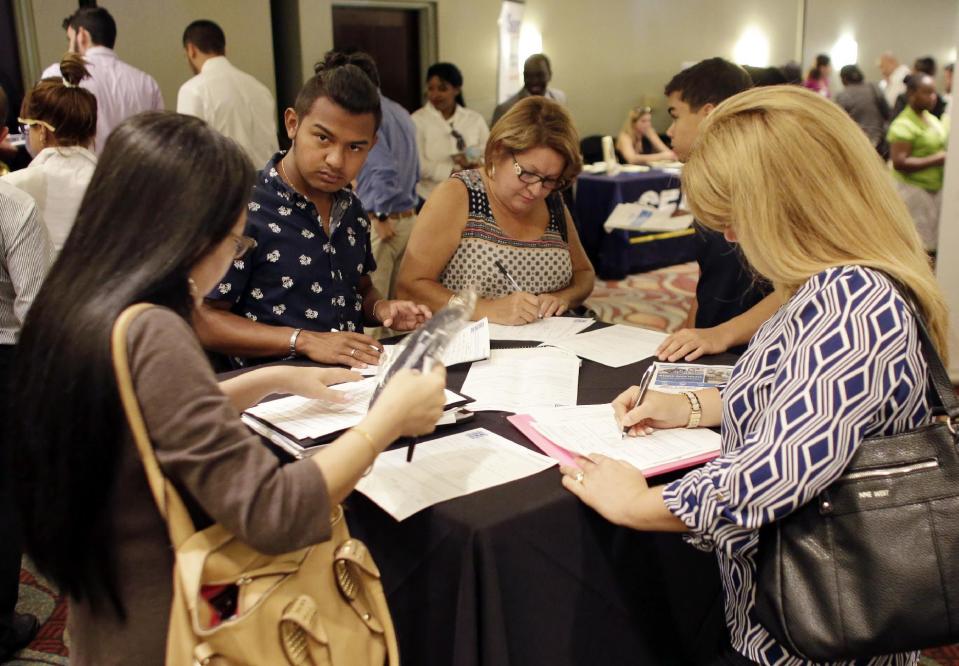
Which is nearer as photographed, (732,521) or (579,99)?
(732,521)

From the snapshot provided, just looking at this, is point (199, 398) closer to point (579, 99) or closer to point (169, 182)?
point (169, 182)

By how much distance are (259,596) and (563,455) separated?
605 mm

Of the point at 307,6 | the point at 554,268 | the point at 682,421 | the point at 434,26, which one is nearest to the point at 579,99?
the point at 434,26

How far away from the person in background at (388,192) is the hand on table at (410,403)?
3.13 m

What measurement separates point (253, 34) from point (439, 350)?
6.45m

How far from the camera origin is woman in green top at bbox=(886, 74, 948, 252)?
5.32 metres

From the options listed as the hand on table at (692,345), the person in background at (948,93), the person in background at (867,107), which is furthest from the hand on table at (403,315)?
the person in background at (867,107)

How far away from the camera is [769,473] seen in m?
1.01

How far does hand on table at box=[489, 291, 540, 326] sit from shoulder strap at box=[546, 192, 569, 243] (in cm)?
37

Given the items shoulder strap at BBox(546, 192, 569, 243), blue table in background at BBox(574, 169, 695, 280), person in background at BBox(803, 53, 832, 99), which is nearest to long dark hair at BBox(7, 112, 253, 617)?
shoulder strap at BBox(546, 192, 569, 243)

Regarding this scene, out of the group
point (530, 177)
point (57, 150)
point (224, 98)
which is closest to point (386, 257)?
point (224, 98)

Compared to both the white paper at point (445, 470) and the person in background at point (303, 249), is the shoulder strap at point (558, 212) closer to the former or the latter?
the person in background at point (303, 249)

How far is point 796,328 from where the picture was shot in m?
1.06

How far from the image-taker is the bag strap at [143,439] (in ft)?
2.89
